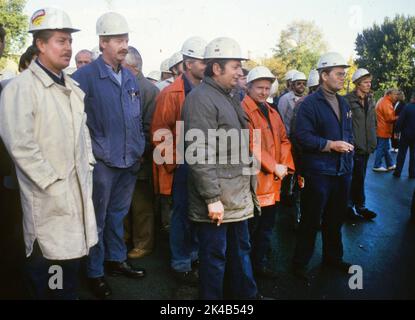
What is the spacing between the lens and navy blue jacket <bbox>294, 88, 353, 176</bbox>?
12.0ft

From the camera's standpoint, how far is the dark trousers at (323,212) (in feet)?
12.1

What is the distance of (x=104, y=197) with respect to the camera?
10.7ft

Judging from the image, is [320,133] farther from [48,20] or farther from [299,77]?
[299,77]

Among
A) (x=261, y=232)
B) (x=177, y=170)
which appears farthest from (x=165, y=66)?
(x=261, y=232)

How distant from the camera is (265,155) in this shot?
339 centimetres

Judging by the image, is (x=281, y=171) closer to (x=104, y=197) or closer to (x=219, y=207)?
(x=219, y=207)

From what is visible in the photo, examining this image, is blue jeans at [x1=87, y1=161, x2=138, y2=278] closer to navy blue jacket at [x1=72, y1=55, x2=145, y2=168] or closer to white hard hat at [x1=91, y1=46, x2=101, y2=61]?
navy blue jacket at [x1=72, y1=55, x2=145, y2=168]

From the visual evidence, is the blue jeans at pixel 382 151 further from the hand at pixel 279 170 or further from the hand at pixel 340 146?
the hand at pixel 279 170

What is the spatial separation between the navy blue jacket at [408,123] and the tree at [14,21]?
29.7 m

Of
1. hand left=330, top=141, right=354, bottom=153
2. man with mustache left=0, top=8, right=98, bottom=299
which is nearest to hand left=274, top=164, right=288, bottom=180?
hand left=330, top=141, right=354, bottom=153

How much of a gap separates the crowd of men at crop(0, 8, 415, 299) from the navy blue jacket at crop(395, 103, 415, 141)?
5.72 m

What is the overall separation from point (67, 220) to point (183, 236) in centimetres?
149

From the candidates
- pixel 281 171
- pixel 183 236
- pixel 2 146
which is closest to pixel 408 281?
pixel 281 171

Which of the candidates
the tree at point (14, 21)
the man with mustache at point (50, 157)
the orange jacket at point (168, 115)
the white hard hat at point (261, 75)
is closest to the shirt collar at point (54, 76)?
the man with mustache at point (50, 157)
